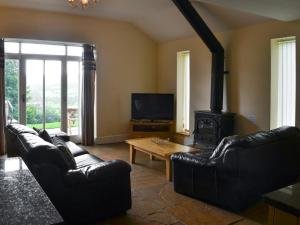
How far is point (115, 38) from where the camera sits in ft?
23.9

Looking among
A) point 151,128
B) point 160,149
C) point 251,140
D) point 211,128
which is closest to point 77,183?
point 251,140

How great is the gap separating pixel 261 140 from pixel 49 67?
496 centimetres

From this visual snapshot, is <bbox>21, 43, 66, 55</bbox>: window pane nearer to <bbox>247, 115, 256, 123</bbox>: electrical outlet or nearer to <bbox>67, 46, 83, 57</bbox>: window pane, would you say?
<bbox>67, 46, 83, 57</bbox>: window pane

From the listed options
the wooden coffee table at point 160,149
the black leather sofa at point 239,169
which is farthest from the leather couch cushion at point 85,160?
the black leather sofa at point 239,169

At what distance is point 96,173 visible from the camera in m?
2.94

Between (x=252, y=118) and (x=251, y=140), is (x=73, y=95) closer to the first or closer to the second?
(x=252, y=118)

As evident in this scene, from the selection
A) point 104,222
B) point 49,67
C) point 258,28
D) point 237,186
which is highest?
point 258,28

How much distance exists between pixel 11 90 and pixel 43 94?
2.16ft

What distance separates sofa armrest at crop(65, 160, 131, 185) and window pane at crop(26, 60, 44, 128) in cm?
418

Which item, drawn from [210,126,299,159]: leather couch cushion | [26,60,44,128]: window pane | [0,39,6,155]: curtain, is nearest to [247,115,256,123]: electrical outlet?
[210,126,299,159]: leather couch cushion

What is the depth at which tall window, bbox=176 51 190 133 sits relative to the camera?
732 cm

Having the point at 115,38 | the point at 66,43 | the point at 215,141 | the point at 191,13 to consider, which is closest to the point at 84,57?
the point at 66,43

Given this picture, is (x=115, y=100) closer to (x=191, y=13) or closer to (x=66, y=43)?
(x=66, y=43)

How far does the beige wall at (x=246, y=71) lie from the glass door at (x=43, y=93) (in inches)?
122
